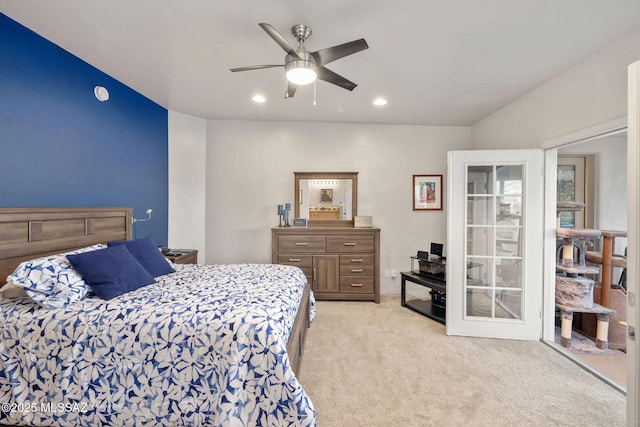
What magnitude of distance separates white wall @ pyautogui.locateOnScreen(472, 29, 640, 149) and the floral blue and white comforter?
9.70 ft

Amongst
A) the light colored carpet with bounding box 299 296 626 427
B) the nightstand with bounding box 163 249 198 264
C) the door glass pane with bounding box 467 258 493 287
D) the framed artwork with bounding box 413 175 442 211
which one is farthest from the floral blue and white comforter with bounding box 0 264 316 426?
the framed artwork with bounding box 413 175 442 211

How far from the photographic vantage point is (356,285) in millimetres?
3709

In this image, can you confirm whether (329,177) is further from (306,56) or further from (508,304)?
(508,304)

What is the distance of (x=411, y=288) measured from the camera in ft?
13.6

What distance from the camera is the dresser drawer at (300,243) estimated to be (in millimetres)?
3744

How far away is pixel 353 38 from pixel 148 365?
8.45 ft

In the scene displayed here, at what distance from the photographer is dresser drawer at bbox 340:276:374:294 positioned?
146 inches

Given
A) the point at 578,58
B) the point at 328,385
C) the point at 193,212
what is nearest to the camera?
the point at 328,385

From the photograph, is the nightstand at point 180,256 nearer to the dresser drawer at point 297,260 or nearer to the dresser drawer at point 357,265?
the dresser drawer at point 297,260

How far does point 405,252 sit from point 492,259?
4.80ft

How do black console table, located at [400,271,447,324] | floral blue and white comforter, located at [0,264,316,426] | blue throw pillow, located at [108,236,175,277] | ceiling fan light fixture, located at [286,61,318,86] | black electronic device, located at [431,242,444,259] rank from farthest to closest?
black electronic device, located at [431,242,444,259]
black console table, located at [400,271,447,324]
blue throw pillow, located at [108,236,175,277]
ceiling fan light fixture, located at [286,61,318,86]
floral blue and white comforter, located at [0,264,316,426]

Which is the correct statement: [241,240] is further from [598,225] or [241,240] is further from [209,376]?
[598,225]

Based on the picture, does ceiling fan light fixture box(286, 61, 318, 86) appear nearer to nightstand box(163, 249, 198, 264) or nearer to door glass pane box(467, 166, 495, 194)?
door glass pane box(467, 166, 495, 194)

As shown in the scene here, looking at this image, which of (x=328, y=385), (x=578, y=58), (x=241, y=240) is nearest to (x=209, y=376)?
(x=328, y=385)
